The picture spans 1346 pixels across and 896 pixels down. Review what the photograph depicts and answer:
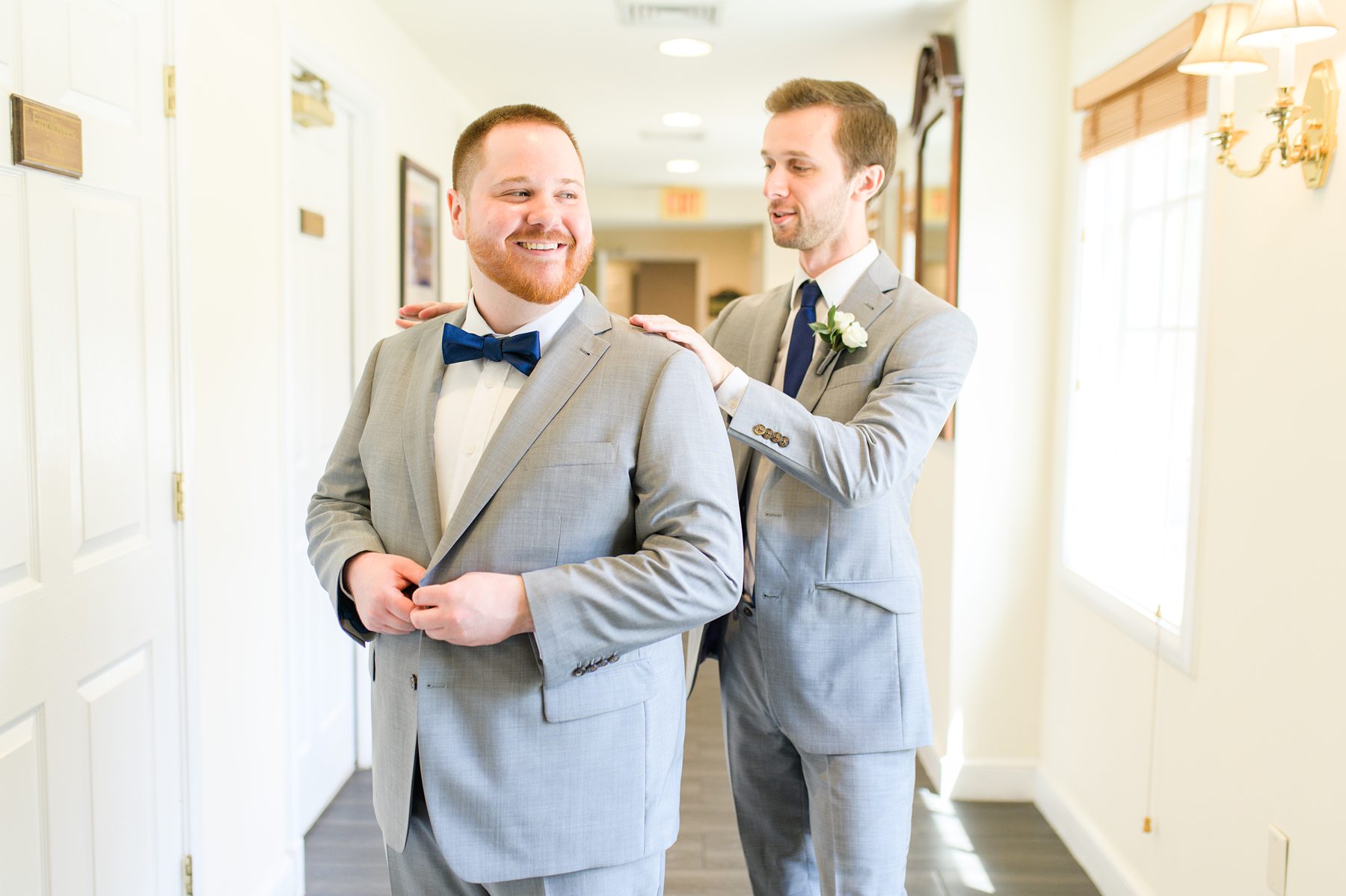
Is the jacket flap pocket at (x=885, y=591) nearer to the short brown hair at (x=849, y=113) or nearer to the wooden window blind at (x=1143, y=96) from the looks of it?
the short brown hair at (x=849, y=113)

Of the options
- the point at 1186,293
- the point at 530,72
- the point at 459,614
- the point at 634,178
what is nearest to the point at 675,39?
the point at 530,72

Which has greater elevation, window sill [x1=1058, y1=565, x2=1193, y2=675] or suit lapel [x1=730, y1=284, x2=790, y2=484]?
suit lapel [x1=730, y1=284, x2=790, y2=484]

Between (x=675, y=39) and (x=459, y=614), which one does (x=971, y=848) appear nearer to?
(x=459, y=614)

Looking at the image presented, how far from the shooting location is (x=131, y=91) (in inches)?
78.0

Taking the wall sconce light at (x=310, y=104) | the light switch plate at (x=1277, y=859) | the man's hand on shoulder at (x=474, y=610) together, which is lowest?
the light switch plate at (x=1277, y=859)

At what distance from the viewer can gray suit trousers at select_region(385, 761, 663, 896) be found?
1333 mm

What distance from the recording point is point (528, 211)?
1357mm

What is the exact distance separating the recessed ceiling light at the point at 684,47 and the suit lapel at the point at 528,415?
2.98 metres

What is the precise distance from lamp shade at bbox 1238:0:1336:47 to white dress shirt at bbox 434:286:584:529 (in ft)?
3.98

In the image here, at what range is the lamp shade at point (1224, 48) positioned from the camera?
1.94 meters

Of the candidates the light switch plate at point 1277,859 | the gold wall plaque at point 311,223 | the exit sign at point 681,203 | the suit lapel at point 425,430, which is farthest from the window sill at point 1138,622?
the exit sign at point 681,203

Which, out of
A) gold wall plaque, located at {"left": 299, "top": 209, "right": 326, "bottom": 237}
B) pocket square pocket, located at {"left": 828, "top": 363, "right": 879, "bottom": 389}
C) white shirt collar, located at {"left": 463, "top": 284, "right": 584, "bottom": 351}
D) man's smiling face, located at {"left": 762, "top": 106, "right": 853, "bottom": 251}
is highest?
gold wall plaque, located at {"left": 299, "top": 209, "right": 326, "bottom": 237}

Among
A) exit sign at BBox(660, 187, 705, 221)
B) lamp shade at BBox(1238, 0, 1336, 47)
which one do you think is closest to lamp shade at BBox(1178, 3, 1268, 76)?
lamp shade at BBox(1238, 0, 1336, 47)

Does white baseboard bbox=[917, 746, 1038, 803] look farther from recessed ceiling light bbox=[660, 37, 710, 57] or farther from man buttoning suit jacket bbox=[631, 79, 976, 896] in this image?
recessed ceiling light bbox=[660, 37, 710, 57]
